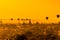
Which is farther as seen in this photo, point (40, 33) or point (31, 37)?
point (40, 33)

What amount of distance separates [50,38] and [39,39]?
2.04 metres

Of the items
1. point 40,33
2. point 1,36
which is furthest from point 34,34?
point 1,36

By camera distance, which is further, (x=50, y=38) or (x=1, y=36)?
(x=1, y=36)

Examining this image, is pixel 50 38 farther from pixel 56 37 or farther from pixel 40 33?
pixel 40 33

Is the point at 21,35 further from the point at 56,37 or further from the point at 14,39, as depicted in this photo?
the point at 56,37

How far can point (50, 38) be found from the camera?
62.2 meters

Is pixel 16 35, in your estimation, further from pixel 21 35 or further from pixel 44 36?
pixel 44 36

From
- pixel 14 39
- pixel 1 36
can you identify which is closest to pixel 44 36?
pixel 14 39

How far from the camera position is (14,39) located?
63062 mm

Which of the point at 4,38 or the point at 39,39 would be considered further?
the point at 4,38

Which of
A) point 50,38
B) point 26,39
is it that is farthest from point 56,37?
point 26,39

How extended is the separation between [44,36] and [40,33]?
443 cm

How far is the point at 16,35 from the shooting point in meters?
64.5

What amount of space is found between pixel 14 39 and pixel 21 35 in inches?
63.7
